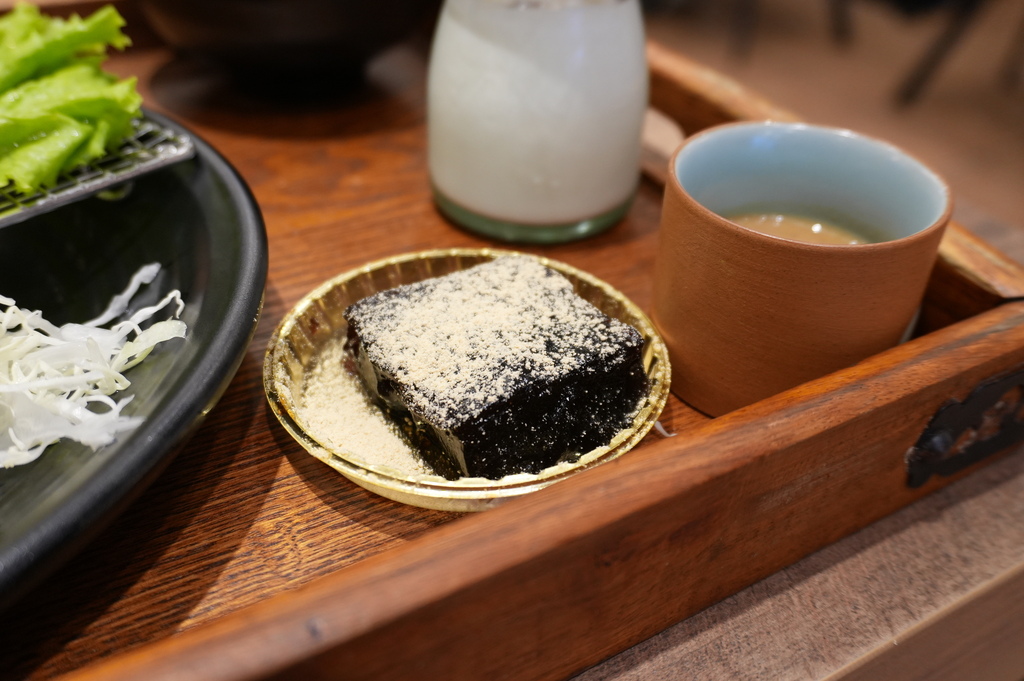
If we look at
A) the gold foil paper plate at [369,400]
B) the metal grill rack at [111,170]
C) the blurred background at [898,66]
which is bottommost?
the blurred background at [898,66]

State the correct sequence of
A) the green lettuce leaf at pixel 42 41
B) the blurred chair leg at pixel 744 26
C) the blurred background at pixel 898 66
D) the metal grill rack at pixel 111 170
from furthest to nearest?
the blurred chair leg at pixel 744 26, the blurred background at pixel 898 66, the green lettuce leaf at pixel 42 41, the metal grill rack at pixel 111 170

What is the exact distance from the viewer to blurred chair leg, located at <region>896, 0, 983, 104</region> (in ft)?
12.2

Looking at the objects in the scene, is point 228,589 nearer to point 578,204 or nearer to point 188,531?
point 188,531

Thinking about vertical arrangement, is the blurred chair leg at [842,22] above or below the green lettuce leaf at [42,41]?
below

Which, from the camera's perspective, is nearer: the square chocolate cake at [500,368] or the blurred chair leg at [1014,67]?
the square chocolate cake at [500,368]

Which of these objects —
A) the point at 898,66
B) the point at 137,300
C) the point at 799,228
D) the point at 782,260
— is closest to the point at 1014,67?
the point at 898,66

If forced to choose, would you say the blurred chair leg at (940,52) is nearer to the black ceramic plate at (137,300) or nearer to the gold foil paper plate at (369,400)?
the gold foil paper plate at (369,400)

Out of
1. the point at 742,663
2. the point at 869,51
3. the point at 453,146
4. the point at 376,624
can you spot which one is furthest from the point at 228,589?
the point at 869,51

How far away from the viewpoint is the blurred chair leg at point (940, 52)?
3.71m

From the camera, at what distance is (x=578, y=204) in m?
0.86

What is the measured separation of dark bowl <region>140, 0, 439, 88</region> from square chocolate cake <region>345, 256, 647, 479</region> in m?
0.59

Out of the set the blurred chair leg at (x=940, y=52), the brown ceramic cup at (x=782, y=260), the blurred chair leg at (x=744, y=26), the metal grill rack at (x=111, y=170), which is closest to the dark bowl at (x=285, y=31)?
the metal grill rack at (x=111, y=170)

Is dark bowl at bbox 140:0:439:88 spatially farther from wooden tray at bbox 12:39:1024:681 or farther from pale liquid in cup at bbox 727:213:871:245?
pale liquid in cup at bbox 727:213:871:245

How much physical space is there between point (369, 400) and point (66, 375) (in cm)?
24
